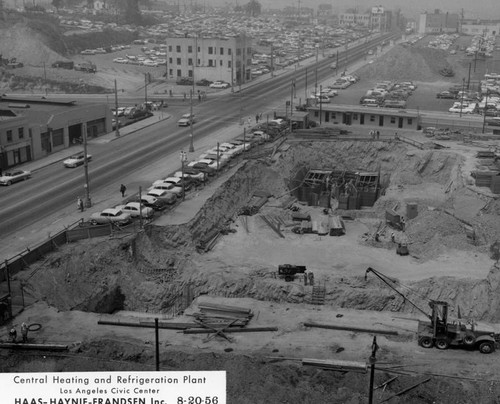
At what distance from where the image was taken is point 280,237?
42188 millimetres

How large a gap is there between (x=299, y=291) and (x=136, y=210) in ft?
40.7

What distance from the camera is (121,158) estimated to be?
5684 centimetres

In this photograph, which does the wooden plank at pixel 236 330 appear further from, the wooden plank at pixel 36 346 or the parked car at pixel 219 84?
the parked car at pixel 219 84

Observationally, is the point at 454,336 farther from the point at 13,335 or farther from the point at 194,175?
the point at 194,175

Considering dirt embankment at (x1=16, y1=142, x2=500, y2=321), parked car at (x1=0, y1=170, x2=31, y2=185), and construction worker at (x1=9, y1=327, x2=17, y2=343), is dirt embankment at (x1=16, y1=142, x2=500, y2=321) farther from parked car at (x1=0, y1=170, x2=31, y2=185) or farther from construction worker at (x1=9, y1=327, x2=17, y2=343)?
parked car at (x1=0, y1=170, x2=31, y2=185)

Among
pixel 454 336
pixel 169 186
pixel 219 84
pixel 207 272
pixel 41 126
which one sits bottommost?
pixel 207 272

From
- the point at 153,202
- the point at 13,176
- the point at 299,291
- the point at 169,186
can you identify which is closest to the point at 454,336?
the point at 299,291

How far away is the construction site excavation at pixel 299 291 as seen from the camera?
81.2 ft

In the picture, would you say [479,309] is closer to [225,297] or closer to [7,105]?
[225,297]

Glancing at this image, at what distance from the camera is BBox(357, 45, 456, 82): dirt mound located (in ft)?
394

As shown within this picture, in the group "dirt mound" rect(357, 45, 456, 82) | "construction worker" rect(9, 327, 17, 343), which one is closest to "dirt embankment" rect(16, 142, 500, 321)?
"construction worker" rect(9, 327, 17, 343)

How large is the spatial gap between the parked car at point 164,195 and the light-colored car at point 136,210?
7.15 feet

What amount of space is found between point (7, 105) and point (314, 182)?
109 feet

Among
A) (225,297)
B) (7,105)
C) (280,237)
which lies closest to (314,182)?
(280,237)
